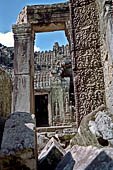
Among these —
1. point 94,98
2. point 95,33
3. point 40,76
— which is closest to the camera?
point 94,98

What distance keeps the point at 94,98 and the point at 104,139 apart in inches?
81.5

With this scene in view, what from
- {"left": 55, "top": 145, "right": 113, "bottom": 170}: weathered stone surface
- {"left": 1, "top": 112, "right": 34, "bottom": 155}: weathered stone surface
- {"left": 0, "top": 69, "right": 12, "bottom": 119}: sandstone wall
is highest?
{"left": 0, "top": 69, "right": 12, "bottom": 119}: sandstone wall

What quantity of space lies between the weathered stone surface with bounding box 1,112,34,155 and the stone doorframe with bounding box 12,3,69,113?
119 inches

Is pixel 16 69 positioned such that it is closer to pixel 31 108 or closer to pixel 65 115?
pixel 31 108

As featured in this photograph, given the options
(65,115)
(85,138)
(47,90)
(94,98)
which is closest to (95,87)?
(94,98)

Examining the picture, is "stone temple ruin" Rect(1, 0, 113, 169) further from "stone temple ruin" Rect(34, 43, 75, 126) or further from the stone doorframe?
"stone temple ruin" Rect(34, 43, 75, 126)

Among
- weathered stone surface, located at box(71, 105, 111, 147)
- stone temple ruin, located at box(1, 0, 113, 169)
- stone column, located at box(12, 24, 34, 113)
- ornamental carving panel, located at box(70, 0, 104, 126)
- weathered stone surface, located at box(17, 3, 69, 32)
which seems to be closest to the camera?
weathered stone surface, located at box(71, 105, 111, 147)

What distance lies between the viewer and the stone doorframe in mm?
6125

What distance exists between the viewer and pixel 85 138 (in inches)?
114

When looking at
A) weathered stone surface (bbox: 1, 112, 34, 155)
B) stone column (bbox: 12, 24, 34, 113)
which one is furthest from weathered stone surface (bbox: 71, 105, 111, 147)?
stone column (bbox: 12, 24, 34, 113)

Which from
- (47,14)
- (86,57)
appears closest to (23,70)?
(47,14)

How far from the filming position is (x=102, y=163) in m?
2.04

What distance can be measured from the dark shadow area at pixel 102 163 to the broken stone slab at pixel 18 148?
26.5 inches

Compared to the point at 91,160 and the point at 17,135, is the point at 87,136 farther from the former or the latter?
the point at 17,135
